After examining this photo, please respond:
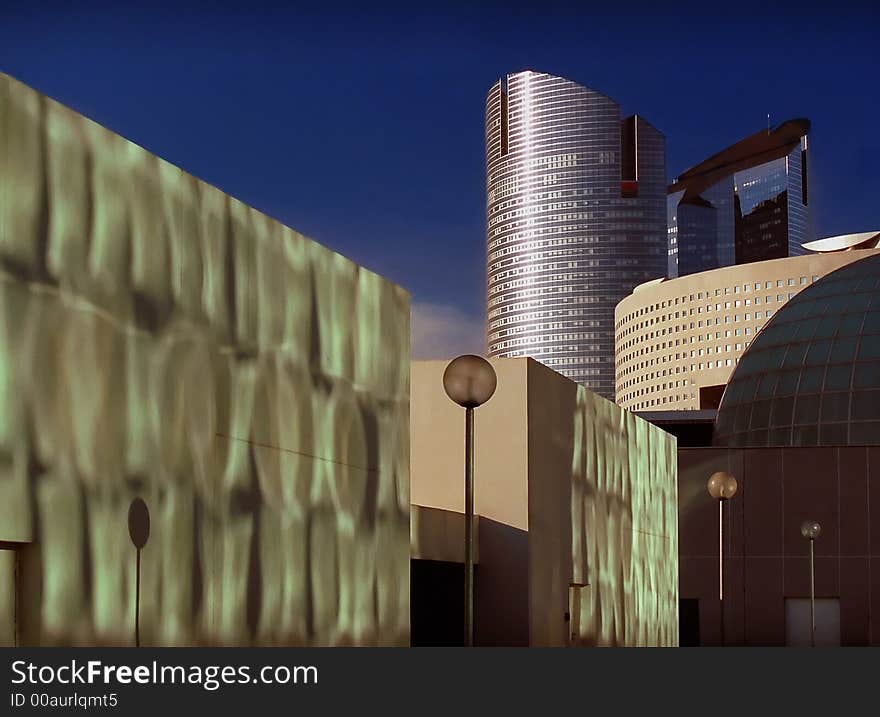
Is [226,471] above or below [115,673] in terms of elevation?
above

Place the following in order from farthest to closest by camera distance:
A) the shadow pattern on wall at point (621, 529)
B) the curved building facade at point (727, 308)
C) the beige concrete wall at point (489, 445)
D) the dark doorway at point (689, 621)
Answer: the curved building facade at point (727, 308) → the dark doorway at point (689, 621) → the shadow pattern on wall at point (621, 529) → the beige concrete wall at point (489, 445)

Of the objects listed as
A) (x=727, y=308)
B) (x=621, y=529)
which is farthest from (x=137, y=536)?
(x=727, y=308)

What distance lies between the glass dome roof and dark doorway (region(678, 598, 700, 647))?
7.34 meters

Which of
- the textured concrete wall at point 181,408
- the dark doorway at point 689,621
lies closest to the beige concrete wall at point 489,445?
the textured concrete wall at point 181,408

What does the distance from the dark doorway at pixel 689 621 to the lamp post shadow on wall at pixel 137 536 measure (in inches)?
1229

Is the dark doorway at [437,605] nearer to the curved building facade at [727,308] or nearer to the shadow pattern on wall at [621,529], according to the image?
the shadow pattern on wall at [621,529]

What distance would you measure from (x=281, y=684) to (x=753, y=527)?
35.6m

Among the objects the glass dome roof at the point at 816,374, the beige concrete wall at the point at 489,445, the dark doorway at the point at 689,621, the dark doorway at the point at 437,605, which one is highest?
the glass dome roof at the point at 816,374

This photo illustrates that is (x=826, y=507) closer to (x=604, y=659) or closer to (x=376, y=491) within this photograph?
(x=376, y=491)

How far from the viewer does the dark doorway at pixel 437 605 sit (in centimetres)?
3084

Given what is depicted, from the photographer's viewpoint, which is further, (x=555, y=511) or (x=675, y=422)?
(x=675, y=422)

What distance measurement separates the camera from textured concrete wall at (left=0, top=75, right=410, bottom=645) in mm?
13914

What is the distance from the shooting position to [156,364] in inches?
623

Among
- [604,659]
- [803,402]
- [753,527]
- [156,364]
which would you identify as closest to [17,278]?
[156,364]
